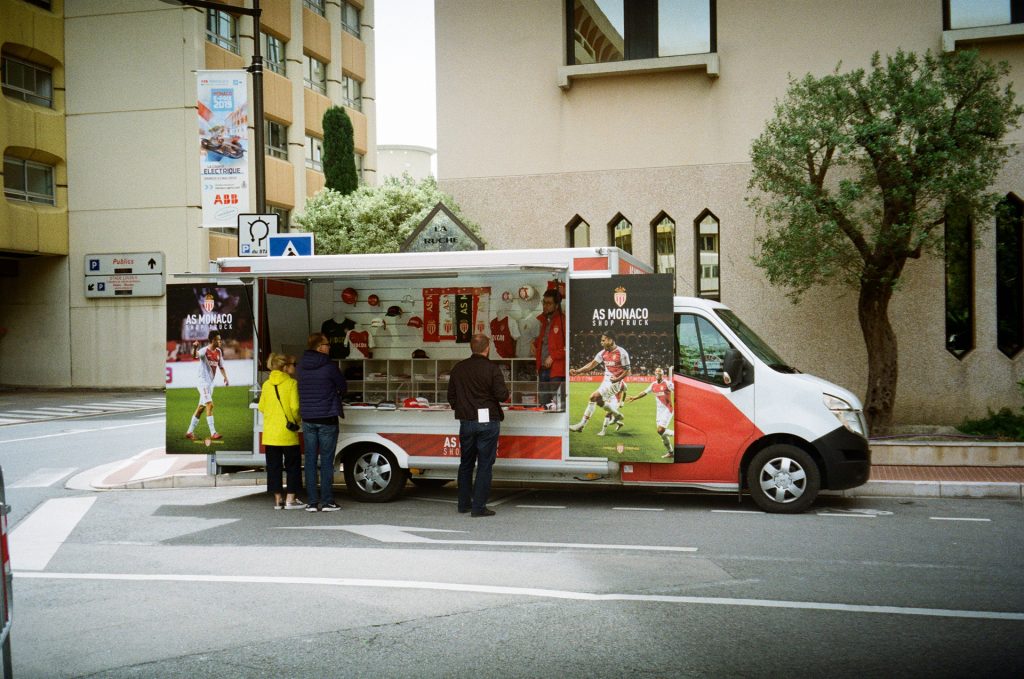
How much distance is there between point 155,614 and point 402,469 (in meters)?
4.82

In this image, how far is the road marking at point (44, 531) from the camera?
8.19 meters

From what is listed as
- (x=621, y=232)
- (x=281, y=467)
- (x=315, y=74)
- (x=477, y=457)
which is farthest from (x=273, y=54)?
(x=477, y=457)

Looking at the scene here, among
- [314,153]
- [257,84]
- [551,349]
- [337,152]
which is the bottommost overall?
[551,349]

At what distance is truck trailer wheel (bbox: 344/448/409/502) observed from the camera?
1104 cm

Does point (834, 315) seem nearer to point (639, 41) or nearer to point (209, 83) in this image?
A: point (639, 41)

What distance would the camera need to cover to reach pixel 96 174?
34.0 meters

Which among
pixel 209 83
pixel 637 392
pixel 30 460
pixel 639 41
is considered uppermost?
pixel 639 41

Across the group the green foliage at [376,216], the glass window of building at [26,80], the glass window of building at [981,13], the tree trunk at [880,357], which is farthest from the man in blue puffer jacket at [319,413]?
the glass window of building at [26,80]

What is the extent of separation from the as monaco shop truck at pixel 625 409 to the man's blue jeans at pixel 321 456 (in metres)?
0.57

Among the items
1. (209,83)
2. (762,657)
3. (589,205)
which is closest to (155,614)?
(762,657)

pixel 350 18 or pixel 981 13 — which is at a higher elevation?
pixel 350 18

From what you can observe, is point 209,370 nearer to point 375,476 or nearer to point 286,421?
point 286,421

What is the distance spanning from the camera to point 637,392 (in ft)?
Result: 33.5

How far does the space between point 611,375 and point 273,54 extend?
3272 cm
